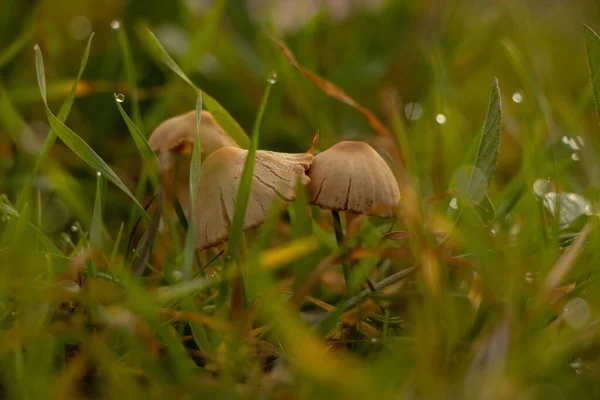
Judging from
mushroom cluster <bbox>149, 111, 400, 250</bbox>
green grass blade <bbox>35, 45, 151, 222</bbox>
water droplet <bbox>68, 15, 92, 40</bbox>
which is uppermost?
green grass blade <bbox>35, 45, 151, 222</bbox>

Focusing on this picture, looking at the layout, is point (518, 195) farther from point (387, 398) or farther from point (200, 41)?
point (200, 41)

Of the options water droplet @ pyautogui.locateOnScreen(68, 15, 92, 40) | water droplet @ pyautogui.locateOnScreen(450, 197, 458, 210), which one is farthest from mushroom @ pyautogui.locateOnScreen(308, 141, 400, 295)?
water droplet @ pyautogui.locateOnScreen(68, 15, 92, 40)

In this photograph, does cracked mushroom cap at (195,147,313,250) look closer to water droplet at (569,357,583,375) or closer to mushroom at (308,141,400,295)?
mushroom at (308,141,400,295)

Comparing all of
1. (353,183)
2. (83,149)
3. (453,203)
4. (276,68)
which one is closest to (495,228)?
(453,203)

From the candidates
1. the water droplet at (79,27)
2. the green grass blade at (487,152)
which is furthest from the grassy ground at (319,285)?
the water droplet at (79,27)

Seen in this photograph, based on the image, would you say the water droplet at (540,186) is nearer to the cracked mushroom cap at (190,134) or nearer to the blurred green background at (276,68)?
the blurred green background at (276,68)

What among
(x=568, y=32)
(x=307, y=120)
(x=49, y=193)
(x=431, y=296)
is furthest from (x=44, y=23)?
(x=568, y=32)
